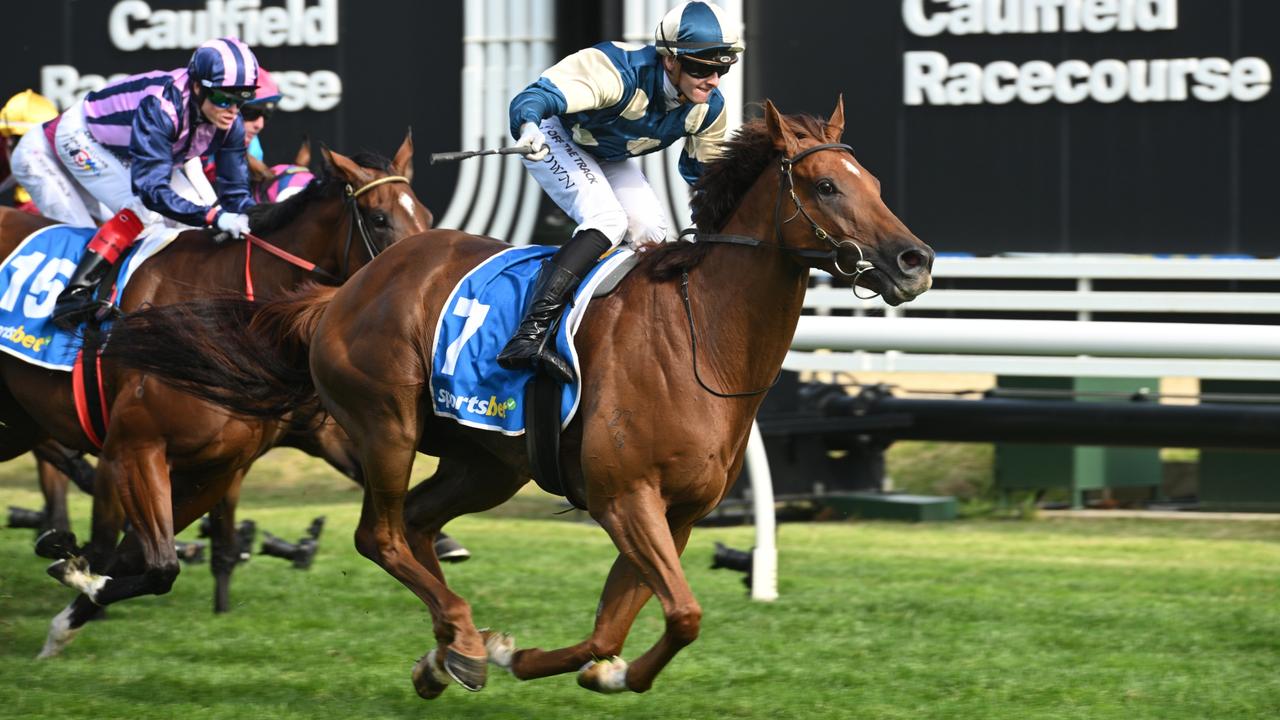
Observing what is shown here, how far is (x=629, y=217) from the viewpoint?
4957mm

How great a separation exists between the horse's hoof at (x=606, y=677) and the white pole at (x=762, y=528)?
5.78 ft

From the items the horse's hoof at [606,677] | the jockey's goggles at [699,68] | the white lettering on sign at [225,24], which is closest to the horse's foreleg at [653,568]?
the horse's hoof at [606,677]

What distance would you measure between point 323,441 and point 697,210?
8.74 feet

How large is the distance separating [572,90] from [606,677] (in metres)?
1.52

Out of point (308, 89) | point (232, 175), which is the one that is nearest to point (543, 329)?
point (232, 175)

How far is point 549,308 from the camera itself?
4.41m

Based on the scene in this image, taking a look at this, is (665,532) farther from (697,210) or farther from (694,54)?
(694,54)

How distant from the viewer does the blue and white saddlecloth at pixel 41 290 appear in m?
5.69

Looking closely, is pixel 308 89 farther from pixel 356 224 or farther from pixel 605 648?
pixel 605 648

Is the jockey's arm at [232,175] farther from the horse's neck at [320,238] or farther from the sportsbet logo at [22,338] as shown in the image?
the sportsbet logo at [22,338]

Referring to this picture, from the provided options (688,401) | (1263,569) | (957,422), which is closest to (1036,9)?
(957,422)

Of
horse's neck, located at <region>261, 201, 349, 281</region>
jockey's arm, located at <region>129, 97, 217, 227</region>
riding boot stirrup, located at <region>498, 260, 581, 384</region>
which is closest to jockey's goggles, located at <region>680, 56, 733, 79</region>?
riding boot stirrup, located at <region>498, 260, 581, 384</region>

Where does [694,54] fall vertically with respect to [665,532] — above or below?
above

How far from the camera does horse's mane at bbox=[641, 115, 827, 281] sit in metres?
4.32
